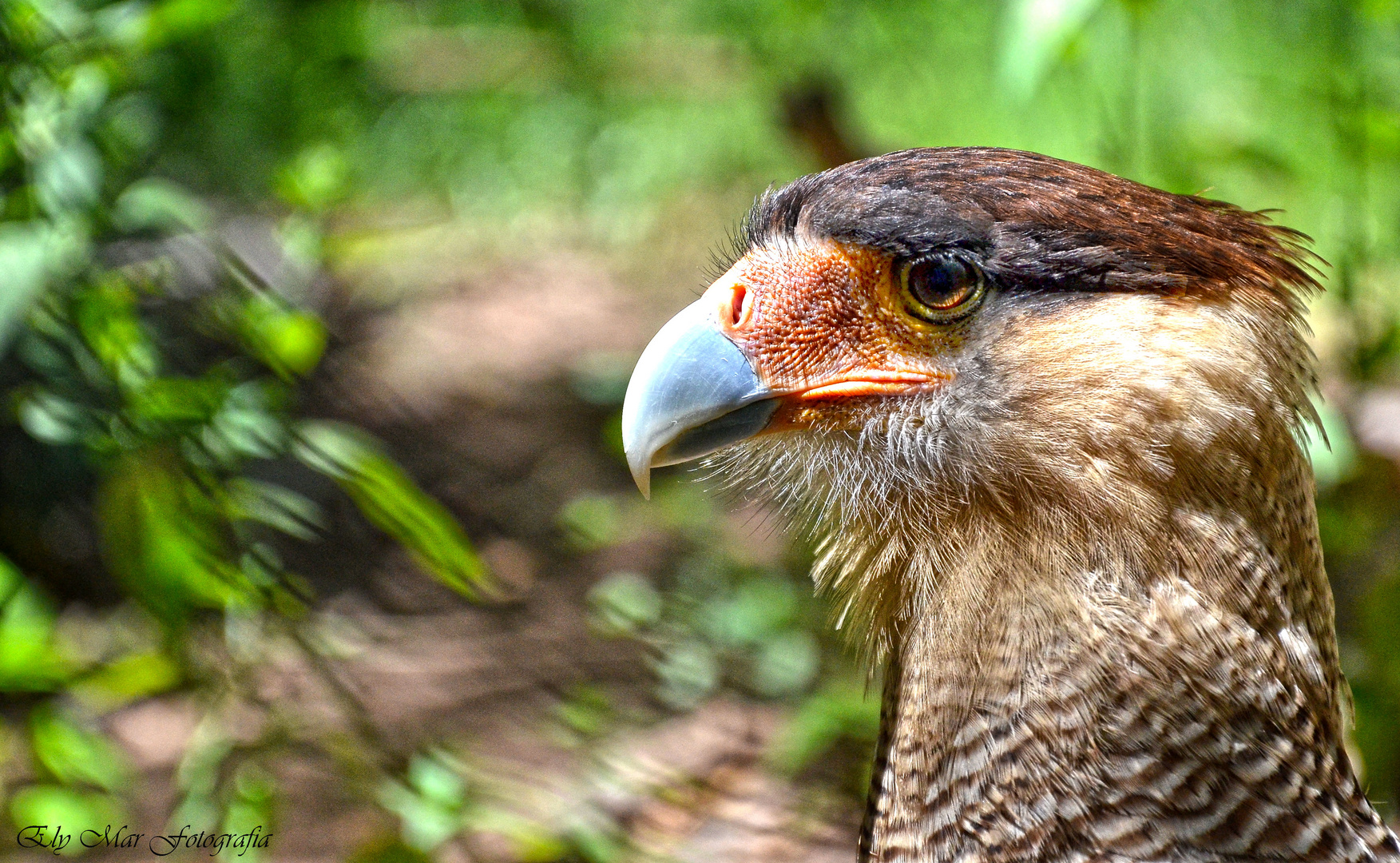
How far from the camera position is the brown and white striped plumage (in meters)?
1.58

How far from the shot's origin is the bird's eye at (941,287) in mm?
1742

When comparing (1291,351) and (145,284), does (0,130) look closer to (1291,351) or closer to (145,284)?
(145,284)

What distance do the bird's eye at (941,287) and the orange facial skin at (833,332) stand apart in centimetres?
2

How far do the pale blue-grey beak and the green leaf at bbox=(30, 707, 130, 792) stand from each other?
1005 millimetres

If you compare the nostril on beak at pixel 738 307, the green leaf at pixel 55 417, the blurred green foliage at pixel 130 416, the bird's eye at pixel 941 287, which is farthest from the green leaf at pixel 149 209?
the bird's eye at pixel 941 287

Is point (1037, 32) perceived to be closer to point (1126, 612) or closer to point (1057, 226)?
point (1057, 226)

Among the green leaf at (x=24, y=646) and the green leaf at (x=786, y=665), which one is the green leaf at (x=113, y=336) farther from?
the green leaf at (x=786, y=665)

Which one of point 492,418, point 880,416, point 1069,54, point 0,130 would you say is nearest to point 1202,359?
point 880,416

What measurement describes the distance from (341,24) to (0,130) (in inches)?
46.3

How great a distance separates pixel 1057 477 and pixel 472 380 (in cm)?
361

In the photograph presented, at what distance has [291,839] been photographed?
2748 millimetres

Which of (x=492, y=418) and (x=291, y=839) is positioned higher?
(x=492, y=418)

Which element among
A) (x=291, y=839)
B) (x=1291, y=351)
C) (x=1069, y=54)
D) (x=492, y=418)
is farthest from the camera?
(x=492, y=418)
